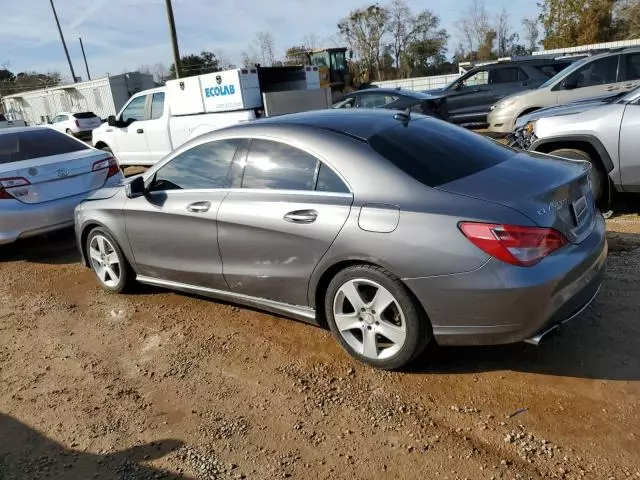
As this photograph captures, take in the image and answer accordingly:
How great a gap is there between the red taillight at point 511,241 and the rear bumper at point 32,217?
5.03m

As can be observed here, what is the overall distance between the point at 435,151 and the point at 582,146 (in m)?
3.10

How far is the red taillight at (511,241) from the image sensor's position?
8.92 feet

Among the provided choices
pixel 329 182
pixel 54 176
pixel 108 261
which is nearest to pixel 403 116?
pixel 329 182

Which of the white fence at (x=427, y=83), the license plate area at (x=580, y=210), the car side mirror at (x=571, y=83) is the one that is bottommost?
the white fence at (x=427, y=83)

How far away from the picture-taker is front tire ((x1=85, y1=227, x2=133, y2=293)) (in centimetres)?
483

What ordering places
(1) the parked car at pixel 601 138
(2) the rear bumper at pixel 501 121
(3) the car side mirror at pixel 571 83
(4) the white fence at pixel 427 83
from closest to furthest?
(1) the parked car at pixel 601 138 → (3) the car side mirror at pixel 571 83 → (2) the rear bumper at pixel 501 121 → (4) the white fence at pixel 427 83

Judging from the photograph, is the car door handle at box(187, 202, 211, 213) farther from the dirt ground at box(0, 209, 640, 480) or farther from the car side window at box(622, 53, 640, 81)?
the car side window at box(622, 53, 640, 81)

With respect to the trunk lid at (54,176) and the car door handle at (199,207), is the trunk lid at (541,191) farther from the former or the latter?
the trunk lid at (54,176)

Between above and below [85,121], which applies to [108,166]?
above

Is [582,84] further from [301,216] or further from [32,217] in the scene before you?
[32,217]

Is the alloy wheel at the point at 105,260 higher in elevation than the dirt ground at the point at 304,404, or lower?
higher

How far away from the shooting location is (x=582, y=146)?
225 inches

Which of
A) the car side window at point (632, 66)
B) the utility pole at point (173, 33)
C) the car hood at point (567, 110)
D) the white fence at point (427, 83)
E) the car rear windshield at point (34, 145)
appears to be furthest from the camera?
the white fence at point (427, 83)

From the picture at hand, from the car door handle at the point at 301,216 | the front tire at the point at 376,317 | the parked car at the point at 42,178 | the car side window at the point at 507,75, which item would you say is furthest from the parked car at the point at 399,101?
the front tire at the point at 376,317
